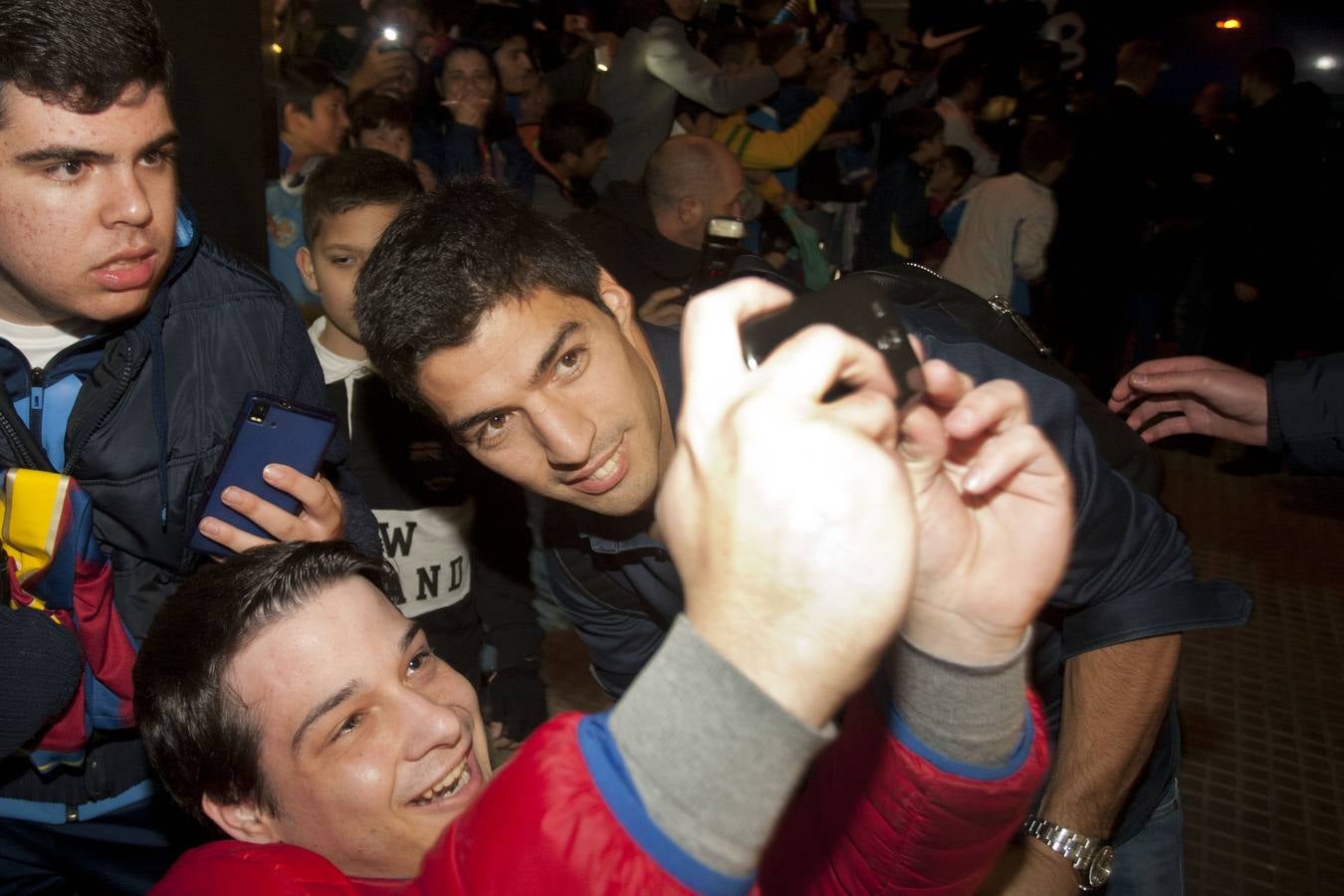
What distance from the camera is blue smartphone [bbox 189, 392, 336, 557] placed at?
5.67 feet

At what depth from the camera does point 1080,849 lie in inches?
61.5

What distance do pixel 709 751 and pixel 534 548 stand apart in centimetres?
293

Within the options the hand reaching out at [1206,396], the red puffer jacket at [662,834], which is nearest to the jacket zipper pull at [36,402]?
the red puffer jacket at [662,834]

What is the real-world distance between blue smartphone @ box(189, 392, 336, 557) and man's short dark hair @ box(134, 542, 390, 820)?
0.54 ft

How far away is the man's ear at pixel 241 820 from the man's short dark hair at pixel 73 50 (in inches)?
45.3

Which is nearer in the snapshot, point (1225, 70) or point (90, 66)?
point (90, 66)

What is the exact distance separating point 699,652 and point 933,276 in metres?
1.32

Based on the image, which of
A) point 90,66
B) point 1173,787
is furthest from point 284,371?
point 1173,787

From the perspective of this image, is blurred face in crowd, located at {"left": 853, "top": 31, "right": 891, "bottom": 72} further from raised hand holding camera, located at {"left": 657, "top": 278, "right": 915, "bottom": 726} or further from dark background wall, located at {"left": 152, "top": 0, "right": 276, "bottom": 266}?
raised hand holding camera, located at {"left": 657, "top": 278, "right": 915, "bottom": 726}

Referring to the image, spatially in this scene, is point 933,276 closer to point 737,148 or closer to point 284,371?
point 284,371

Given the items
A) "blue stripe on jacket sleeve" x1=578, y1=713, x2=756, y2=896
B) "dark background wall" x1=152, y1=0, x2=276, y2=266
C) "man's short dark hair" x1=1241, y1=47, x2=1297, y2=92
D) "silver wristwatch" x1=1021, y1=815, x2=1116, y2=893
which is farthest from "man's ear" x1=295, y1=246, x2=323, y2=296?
"man's short dark hair" x1=1241, y1=47, x2=1297, y2=92

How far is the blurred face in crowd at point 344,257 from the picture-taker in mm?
2711

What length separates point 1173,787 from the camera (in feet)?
6.17

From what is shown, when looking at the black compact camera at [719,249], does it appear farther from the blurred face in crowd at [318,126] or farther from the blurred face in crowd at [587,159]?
the blurred face in crowd at [587,159]
